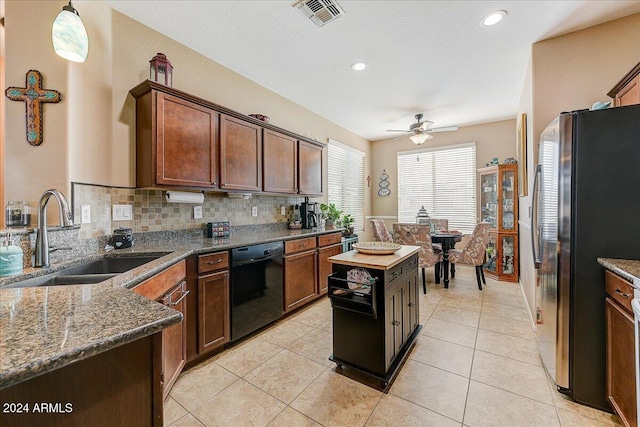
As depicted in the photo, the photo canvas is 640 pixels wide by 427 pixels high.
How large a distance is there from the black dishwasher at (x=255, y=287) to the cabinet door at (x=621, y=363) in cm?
236

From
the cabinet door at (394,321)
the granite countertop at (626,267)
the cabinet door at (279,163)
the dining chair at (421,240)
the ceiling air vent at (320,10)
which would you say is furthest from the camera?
the dining chair at (421,240)

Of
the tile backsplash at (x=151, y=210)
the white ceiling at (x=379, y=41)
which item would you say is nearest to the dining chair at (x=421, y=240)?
the white ceiling at (x=379, y=41)

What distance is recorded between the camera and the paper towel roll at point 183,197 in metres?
2.18

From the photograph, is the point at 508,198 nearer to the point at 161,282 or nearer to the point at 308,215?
the point at 308,215

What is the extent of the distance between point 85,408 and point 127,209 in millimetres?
1867

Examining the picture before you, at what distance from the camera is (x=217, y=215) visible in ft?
9.23

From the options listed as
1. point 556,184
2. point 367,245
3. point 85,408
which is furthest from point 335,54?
point 85,408

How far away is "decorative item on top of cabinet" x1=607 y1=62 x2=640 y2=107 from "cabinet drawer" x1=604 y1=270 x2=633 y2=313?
120cm

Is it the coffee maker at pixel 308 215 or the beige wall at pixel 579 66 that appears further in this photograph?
the coffee maker at pixel 308 215

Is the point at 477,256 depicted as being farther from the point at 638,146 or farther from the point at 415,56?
the point at 415,56

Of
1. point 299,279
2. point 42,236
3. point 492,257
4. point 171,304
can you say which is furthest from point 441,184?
point 42,236

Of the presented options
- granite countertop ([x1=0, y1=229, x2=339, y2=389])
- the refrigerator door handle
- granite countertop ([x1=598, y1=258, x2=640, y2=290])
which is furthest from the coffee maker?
granite countertop ([x1=598, y1=258, x2=640, y2=290])

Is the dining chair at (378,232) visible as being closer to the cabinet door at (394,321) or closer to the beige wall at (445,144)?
the beige wall at (445,144)

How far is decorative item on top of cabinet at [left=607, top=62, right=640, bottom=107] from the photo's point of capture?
1725 millimetres
